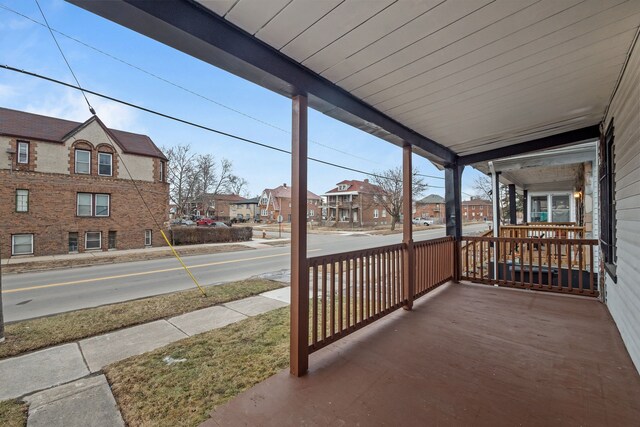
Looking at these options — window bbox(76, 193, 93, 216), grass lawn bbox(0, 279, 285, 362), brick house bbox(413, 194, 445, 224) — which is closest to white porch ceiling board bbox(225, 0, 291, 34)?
grass lawn bbox(0, 279, 285, 362)

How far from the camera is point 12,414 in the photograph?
1916 millimetres

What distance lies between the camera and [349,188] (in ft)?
113

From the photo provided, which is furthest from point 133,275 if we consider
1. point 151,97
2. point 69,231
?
point 69,231

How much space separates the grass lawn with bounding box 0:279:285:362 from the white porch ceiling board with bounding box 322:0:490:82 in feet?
13.3

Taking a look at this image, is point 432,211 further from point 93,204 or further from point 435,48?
point 435,48

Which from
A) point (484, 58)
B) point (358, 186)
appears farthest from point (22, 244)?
point (358, 186)

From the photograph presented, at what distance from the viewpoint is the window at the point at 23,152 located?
10033mm

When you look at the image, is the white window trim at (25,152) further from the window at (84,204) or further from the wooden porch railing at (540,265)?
the wooden porch railing at (540,265)

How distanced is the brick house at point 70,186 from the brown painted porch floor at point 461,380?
1173 cm

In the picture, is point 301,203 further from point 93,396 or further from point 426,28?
point 93,396

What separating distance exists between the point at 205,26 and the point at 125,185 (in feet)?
44.7

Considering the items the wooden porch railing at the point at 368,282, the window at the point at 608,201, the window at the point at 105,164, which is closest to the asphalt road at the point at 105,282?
the wooden porch railing at the point at 368,282

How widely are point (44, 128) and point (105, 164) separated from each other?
219cm

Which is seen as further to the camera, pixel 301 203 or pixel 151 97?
pixel 151 97
